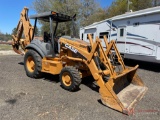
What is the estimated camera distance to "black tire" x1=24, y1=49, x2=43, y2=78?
5.70m

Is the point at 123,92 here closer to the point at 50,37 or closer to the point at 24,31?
the point at 50,37

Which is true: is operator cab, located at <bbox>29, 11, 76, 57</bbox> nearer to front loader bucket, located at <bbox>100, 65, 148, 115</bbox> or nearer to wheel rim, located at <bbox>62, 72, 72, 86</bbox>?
wheel rim, located at <bbox>62, 72, 72, 86</bbox>

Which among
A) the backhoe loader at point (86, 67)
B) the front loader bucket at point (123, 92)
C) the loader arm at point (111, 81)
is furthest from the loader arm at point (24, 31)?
the front loader bucket at point (123, 92)

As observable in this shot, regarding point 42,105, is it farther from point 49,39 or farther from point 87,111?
point 49,39

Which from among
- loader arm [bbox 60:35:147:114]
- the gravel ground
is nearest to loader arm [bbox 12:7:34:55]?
the gravel ground

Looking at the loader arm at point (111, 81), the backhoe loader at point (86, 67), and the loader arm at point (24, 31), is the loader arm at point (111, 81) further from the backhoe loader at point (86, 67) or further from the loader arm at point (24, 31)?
the loader arm at point (24, 31)

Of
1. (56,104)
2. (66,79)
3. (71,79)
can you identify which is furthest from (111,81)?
(66,79)

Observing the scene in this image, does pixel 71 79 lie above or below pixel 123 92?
above

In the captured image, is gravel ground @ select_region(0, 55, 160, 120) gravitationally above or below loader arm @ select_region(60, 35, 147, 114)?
below

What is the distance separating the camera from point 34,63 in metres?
5.91

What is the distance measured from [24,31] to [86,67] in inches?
148

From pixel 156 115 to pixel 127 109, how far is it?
65cm

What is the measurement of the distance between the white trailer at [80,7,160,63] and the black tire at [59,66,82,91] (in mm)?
4523

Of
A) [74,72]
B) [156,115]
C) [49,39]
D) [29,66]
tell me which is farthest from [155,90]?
[29,66]
